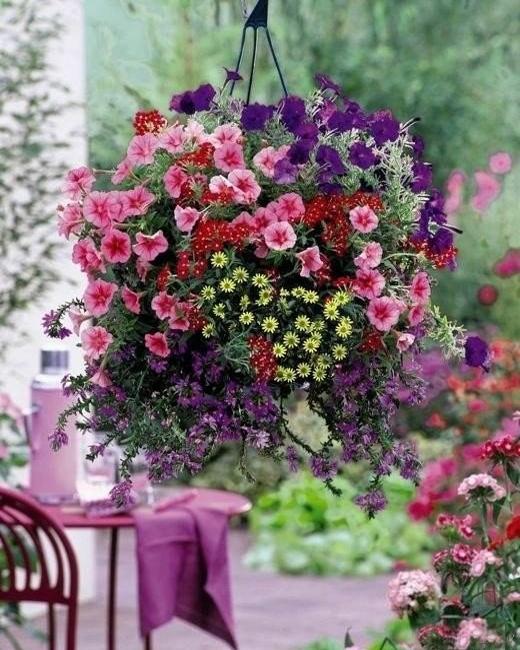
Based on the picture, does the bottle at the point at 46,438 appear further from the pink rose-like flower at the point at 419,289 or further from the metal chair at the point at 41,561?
the pink rose-like flower at the point at 419,289

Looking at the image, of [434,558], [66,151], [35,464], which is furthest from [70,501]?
[66,151]

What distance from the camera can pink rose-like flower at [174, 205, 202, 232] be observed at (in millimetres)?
1741

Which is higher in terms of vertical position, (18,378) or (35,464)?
(18,378)

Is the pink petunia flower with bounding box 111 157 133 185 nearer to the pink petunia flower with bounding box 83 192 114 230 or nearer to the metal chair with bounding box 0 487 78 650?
the pink petunia flower with bounding box 83 192 114 230

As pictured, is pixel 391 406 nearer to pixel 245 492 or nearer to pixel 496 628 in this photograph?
pixel 496 628

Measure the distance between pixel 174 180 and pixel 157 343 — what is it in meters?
0.19

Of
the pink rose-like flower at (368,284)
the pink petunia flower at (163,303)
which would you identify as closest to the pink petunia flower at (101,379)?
the pink petunia flower at (163,303)

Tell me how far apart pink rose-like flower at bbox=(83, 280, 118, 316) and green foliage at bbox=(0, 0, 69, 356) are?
2.82 m

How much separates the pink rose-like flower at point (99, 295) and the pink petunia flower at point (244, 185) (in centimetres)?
19

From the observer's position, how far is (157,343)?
1757 millimetres

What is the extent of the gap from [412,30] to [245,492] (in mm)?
2812

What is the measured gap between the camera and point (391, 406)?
1.85m

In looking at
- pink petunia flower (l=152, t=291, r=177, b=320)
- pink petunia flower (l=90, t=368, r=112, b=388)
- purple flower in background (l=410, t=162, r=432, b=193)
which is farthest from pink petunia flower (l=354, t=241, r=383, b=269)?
pink petunia flower (l=90, t=368, r=112, b=388)

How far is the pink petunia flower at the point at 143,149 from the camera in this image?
5.87 ft
